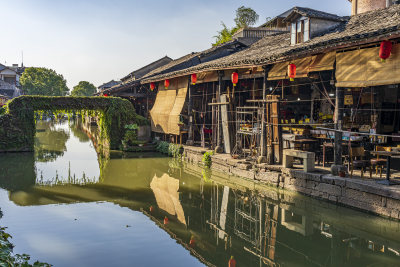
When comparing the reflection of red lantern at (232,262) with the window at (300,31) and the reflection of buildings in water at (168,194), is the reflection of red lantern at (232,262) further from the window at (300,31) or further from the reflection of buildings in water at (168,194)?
the window at (300,31)

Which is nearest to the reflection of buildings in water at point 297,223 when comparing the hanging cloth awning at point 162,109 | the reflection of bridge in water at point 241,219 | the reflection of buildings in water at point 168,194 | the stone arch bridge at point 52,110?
the reflection of bridge in water at point 241,219

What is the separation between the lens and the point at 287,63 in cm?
1268

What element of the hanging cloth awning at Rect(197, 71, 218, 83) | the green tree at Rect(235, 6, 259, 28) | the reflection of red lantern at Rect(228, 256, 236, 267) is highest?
the green tree at Rect(235, 6, 259, 28)

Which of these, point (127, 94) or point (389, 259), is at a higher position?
point (127, 94)

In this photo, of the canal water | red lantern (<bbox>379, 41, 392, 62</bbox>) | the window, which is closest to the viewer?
the canal water

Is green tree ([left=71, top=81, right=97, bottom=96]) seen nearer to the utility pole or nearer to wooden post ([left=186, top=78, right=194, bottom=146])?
wooden post ([left=186, top=78, right=194, bottom=146])

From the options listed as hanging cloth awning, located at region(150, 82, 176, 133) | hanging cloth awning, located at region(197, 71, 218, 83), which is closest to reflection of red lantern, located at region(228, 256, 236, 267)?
hanging cloth awning, located at region(197, 71, 218, 83)

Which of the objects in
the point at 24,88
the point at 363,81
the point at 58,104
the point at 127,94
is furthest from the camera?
the point at 24,88

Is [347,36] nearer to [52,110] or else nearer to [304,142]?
[304,142]

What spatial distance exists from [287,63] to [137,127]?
12119 mm

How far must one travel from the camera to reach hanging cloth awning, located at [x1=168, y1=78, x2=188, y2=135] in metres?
19.8

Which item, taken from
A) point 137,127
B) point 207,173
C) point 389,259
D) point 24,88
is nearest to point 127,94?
point 137,127

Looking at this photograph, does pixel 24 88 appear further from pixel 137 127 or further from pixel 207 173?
pixel 207 173

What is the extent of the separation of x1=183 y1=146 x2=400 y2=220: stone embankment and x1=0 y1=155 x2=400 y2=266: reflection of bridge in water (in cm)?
31
